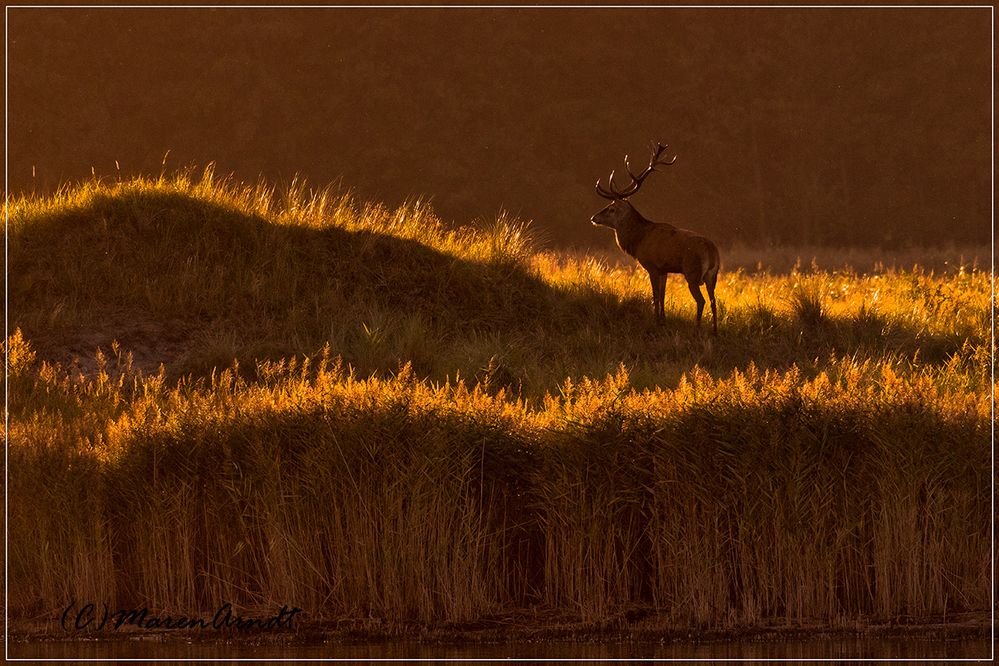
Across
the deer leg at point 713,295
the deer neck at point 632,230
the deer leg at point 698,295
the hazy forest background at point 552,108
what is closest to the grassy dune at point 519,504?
the deer leg at point 698,295

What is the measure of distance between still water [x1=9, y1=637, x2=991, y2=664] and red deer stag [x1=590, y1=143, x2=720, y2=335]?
8.59m

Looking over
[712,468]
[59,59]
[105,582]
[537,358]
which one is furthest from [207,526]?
[59,59]

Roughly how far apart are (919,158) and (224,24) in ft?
86.7

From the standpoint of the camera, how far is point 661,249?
20.0 meters

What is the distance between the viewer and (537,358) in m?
19.2

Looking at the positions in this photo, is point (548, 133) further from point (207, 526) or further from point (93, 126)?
point (207, 526)

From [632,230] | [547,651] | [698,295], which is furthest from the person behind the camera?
[632,230]

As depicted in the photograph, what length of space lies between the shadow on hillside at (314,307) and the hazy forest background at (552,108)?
32.0m

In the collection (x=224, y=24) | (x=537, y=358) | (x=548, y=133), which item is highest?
(x=224, y=24)

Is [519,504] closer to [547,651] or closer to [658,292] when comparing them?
[547,651]

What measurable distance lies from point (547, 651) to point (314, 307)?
31.9 ft

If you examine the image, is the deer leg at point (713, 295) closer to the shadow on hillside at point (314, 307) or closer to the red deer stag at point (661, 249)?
the red deer stag at point (661, 249)

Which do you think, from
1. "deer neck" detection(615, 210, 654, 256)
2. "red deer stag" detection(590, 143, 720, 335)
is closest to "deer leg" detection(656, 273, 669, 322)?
"red deer stag" detection(590, 143, 720, 335)

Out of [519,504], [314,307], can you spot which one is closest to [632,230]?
[314,307]
